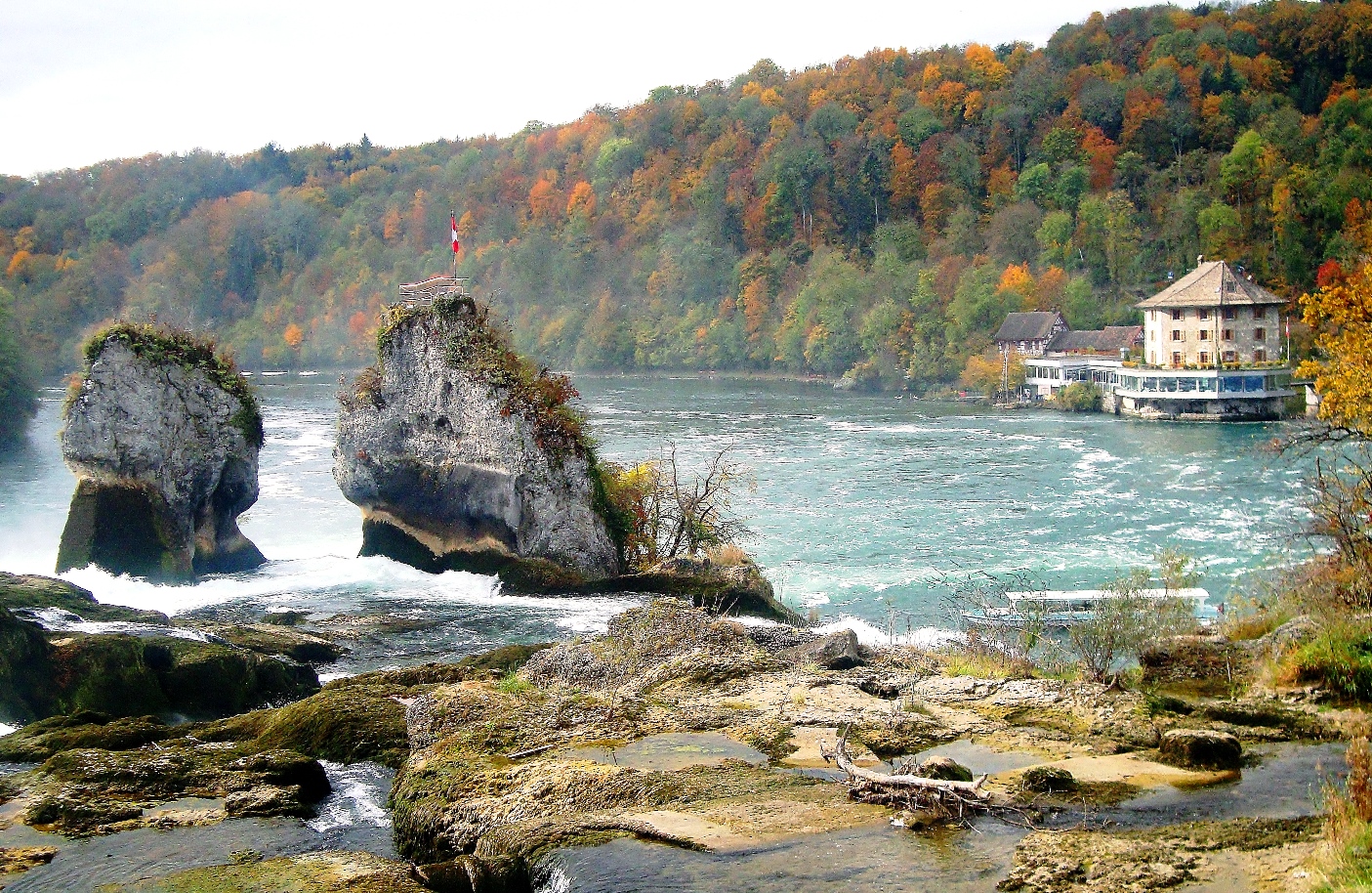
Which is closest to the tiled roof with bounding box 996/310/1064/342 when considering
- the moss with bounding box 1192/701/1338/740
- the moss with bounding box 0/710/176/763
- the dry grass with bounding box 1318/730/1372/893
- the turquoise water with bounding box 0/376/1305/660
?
the turquoise water with bounding box 0/376/1305/660

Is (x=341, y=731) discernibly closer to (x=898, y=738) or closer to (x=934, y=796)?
(x=898, y=738)

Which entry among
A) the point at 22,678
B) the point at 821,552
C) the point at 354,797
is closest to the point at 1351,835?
the point at 354,797

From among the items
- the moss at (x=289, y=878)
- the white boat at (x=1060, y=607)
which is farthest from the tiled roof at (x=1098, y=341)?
the moss at (x=289, y=878)

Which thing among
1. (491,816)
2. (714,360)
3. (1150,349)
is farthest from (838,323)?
(491,816)

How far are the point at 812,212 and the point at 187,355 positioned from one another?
11869 centimetres

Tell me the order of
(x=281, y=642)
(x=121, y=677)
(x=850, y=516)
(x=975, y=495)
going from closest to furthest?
(x=121, y=677) → (x=281, y=642) → (x=850, y=516) → (x=975, y=495)

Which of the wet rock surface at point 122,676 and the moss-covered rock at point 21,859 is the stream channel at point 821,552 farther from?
the wet rock surface at point 122,676

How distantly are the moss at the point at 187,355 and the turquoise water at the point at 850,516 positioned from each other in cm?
449

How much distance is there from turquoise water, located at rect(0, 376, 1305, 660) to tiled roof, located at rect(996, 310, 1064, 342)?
18439 millimetres

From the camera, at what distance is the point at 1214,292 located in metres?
83.6

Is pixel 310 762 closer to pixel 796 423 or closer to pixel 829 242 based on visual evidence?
pixel 796 423

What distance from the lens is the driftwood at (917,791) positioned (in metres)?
9.80

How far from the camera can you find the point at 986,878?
8609 mm

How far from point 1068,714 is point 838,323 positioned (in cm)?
10681
